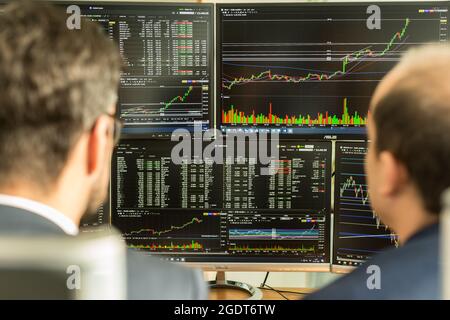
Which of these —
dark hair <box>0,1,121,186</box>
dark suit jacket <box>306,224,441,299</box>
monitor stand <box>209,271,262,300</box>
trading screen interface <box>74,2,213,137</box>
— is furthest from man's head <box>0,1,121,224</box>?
monitor stand <box>209,271,262,300</box>

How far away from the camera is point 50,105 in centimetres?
83

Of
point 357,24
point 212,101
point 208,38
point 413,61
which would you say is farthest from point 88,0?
point 413,61

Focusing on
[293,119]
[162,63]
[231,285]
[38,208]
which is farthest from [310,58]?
[38,208]

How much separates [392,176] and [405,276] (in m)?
0.18

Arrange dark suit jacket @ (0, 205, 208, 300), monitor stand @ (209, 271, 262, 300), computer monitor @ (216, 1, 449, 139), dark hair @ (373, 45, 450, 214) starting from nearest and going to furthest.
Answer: dark suit jacket @ (0, 205, 208, 300), dark hair @ (373, 45, 450, 214), computer monitor @ (216, 1, 449, 139), monitor stand @ (209, 271, 262, 300)

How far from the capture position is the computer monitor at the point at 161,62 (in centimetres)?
183

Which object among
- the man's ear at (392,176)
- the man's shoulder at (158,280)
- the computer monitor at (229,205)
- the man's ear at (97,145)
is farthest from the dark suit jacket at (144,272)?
the computer monitor at (229,205)

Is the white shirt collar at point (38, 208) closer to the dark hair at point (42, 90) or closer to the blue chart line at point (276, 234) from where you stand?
the dark hair at point (42, 90)

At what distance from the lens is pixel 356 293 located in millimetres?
859

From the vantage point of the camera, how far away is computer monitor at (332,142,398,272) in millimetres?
1837

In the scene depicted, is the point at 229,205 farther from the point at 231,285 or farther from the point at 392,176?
the point at 392,176

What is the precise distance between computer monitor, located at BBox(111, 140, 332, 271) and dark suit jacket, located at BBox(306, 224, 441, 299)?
0.99 meters

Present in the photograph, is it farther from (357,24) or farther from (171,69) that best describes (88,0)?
(357,24)

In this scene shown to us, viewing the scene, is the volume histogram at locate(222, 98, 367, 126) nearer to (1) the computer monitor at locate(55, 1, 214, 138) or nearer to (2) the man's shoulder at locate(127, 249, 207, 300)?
(1) the computer monitor at locate(55, 1, 214, 138)
